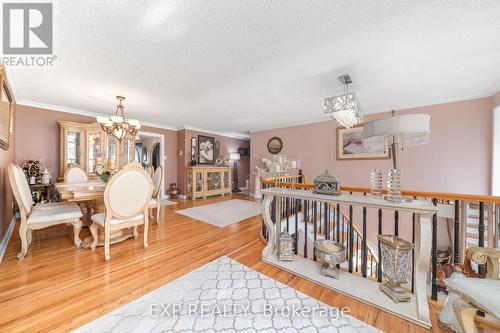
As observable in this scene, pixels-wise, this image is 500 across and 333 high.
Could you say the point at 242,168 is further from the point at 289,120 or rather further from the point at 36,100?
the point at 36,100

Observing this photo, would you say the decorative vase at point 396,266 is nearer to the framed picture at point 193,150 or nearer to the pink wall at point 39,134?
the framed picture at point 193,150

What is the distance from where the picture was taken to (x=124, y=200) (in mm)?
2105

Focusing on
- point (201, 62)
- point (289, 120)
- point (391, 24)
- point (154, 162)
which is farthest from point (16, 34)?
point (154, 162)

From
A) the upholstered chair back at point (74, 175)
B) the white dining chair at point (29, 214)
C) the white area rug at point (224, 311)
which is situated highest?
the upholstered chair back at point (74, 175)

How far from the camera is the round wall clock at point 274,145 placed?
19.0ft

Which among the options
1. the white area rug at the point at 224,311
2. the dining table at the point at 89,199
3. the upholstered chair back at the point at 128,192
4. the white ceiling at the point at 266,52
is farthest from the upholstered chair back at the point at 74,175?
the white area rug at the point at 224,311

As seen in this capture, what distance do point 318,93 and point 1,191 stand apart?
4694 mm

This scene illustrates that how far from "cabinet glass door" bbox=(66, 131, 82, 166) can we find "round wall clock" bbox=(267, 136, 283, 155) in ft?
16.0

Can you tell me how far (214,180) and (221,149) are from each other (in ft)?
4.61

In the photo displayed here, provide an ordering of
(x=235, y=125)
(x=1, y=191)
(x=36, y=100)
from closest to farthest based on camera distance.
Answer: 1. (x=1, y=191)
2. (x=36, y=100)
3. (x=235, y=125)

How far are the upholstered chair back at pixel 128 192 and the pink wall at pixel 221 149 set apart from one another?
3.69 metres

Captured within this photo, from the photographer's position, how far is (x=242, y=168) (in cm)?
791

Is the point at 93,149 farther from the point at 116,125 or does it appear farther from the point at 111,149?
the point at 116,125

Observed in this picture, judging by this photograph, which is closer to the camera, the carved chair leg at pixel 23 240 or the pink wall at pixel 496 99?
the carved chair leg at pixel 23 240
